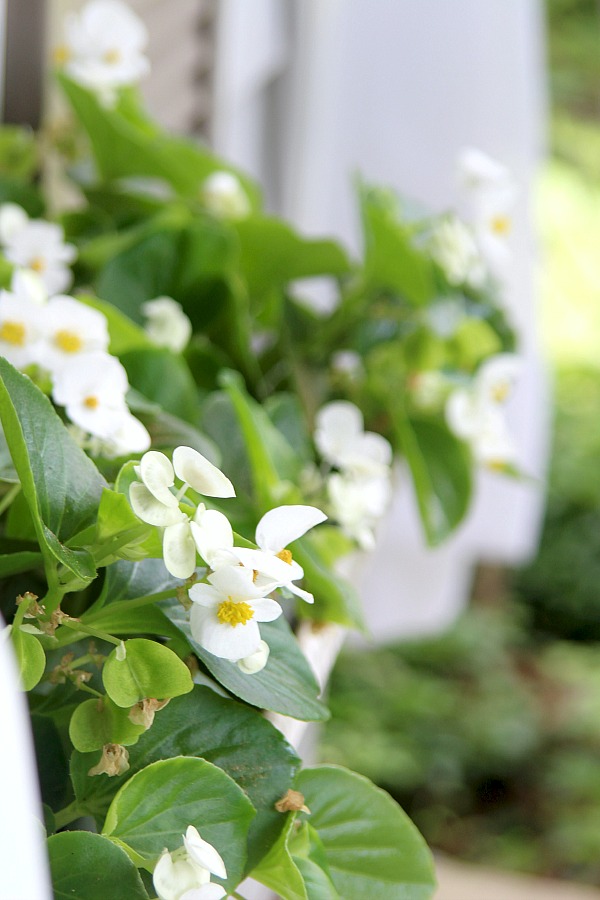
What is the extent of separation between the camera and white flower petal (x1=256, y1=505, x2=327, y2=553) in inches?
Result: 9.4

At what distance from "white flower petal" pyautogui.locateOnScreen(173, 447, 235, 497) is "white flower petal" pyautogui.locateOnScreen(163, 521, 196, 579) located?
1cm

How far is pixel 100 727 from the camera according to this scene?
0.25 metres

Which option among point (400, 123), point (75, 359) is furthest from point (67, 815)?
point (400, 123)

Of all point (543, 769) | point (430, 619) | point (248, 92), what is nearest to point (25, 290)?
point (248, 92)

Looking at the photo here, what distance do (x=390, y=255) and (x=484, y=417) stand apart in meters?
0.11

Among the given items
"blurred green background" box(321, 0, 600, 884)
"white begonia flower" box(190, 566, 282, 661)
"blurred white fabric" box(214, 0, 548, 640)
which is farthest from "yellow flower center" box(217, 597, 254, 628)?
"blurred green background" box(321, 0, 600, 884)

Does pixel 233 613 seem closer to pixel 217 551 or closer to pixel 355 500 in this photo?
pixel 217 551

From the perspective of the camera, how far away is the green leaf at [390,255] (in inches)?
22.3

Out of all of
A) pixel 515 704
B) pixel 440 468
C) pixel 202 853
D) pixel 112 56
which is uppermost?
pixel 112 56

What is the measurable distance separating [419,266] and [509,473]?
0.45ft

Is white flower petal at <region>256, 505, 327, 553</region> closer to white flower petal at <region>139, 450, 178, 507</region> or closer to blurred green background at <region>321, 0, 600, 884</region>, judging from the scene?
white flower petal at <region>139, 450, 178, 507</region>

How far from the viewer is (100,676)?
0.28 m

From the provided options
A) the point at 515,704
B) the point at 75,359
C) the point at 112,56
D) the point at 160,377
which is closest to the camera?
the point at 75,359

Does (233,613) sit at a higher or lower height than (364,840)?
higher
